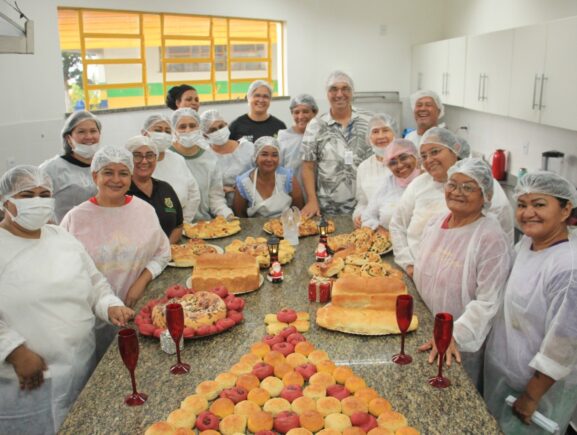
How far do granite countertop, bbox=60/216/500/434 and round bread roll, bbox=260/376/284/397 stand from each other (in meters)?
0.21

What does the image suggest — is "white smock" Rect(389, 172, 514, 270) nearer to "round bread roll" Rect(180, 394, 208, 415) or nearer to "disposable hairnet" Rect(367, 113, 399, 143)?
"disposable hairnet" Rect(367, 113, 399, 143)

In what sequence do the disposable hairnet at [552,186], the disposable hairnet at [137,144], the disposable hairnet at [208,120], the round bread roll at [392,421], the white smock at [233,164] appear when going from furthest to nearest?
the disposable hairnet at [208,120]
the white smock at [233,164]
the disposable hairnet at [137,144]
the disposable hairnet at [552,186]
the round bread roll at [392,421]

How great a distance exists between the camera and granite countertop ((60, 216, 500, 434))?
162cm

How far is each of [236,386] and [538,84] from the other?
3.52m

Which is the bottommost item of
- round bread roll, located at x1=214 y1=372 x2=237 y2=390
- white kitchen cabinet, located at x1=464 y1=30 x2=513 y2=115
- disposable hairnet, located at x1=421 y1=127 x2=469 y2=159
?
round bread roll, located at x1=214 y1=372 x2=237 y2=390

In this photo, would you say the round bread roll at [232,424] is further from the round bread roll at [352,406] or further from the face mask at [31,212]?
the face mask at [31,212]

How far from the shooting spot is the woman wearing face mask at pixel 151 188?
10.4 feet

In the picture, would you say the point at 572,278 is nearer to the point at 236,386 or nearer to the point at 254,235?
the point at 236,386

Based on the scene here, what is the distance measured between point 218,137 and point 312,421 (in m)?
3.16

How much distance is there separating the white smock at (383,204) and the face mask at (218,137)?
1523 millimetres

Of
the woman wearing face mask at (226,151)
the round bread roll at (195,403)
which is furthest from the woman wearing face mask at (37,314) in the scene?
the woman wearing face mask at (226,151)

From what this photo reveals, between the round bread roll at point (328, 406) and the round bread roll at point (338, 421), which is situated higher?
the round bread roll at point (328, 406)

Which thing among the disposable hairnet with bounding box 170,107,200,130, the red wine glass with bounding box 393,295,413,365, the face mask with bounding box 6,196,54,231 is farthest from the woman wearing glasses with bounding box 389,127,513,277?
the disposable hairnet with bounding box 170,107,200,130

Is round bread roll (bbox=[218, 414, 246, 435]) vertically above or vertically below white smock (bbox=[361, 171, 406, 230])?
below
